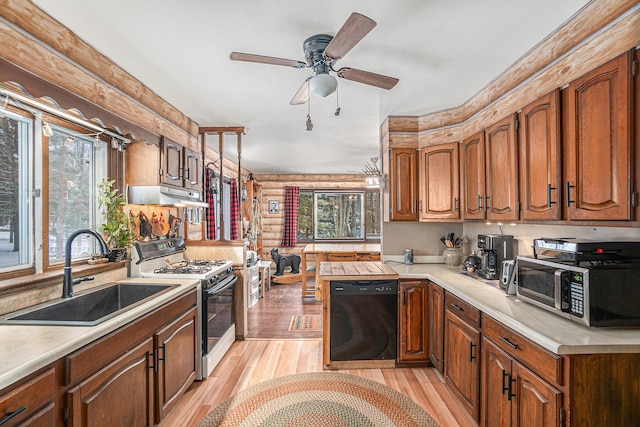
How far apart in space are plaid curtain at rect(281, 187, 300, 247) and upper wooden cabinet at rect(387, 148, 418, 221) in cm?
432

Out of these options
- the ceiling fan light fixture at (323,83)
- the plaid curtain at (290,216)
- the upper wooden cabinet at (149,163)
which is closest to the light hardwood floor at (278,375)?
the upper wooden cabinet at (149,163)

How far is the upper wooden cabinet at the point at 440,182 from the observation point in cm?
309

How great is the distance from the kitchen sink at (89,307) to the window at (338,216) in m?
5.39

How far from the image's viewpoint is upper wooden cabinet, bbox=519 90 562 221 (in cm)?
184

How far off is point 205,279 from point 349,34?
212 cm

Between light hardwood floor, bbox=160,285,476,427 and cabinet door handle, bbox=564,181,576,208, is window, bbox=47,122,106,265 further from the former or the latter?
cabinet door handle, bbox=564,181,576,208

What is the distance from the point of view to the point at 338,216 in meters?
7.65

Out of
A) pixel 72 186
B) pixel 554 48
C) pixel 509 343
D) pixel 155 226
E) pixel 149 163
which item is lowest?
pixel 509 343

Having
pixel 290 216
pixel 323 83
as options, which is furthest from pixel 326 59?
pixel 290 216

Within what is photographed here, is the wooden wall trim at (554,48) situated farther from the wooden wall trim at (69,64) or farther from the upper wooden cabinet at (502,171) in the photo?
the wooden wall trim at (69,64)

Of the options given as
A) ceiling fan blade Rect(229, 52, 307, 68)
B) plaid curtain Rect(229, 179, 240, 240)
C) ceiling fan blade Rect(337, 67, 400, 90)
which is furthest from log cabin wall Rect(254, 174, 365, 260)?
ceiling fan blade Rect(229, 52, 307, 68)

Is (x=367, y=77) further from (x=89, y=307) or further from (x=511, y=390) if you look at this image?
Result: (x=89, y=307)

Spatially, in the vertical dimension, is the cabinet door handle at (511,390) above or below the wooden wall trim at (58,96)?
below

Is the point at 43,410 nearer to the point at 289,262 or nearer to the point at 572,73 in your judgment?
the point at 572,73
